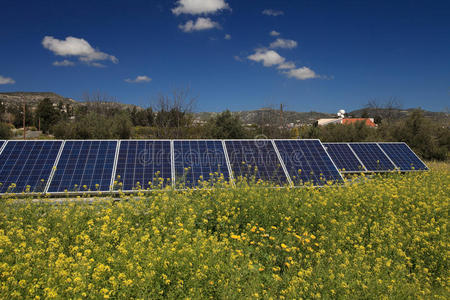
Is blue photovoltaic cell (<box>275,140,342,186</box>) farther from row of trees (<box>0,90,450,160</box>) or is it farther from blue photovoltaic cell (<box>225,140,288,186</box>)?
row of trees (<box>0,90,450,160</box>)

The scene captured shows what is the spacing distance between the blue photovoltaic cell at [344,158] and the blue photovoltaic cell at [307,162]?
189cm

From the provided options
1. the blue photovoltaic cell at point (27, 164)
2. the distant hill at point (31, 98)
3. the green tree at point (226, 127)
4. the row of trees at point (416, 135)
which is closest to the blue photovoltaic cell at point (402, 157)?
the row of trees at point (416, 135)

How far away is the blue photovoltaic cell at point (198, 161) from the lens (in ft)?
28.7

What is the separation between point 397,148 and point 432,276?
1097 cm

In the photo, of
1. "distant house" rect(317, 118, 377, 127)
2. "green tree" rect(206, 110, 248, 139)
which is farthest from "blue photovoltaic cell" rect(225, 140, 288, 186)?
"distant house" rect(317, 118, 377, 127)

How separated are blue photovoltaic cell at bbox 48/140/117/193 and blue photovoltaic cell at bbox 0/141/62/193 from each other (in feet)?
1.05

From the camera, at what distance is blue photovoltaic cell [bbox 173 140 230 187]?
873 cm

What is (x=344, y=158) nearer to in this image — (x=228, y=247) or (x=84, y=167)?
(x=228, y=247)

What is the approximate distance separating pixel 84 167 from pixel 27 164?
1755 millimetres

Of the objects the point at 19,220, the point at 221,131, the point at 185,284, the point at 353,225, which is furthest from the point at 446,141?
the point at 19,220

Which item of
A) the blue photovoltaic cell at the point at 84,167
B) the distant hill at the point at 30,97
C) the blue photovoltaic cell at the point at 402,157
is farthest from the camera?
the distant hill at the point at 30,97

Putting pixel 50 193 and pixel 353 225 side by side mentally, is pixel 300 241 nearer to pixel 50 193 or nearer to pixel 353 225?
pixel 353 225

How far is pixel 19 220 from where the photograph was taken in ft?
17.6

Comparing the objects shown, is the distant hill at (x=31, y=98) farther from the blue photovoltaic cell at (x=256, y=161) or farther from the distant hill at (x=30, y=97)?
the blue photovoltaic cell at (x=256, y=161)
